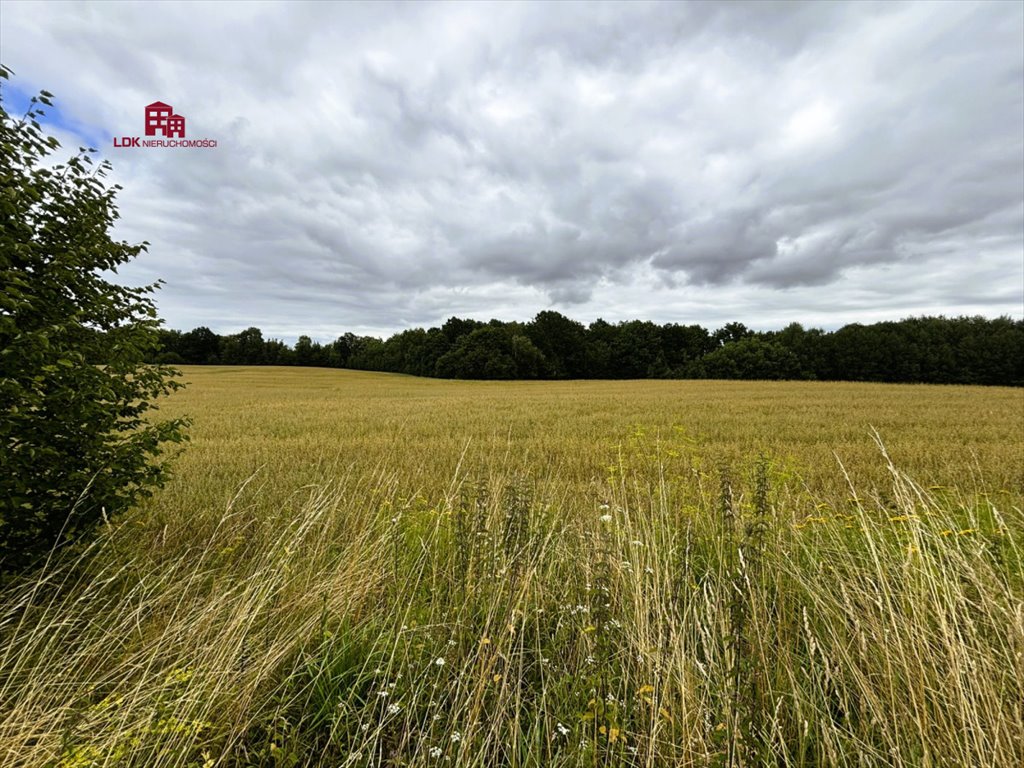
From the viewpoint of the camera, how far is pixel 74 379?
296cm

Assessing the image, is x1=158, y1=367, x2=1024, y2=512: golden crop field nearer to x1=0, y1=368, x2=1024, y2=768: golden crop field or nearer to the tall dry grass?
x1=0, y1=368, x2=1024, y2=768: golden crop field

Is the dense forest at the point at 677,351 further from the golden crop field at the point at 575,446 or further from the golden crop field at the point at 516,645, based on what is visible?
the golden crop field at the point at 516,645

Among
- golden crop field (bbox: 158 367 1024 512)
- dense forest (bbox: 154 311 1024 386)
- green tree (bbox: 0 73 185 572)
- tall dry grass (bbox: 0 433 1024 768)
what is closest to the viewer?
tall dry grass (bbox: 0 433 1024 768)

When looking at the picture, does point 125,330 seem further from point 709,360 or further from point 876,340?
point 876,340

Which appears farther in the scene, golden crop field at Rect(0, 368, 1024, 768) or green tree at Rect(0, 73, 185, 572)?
green tree at Rect(0, 73, 185, 572)

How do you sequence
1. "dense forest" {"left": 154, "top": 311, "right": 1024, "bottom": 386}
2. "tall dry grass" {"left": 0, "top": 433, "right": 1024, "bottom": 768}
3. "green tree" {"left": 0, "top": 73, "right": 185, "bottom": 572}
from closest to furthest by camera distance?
1. "tall dry grass" {"left": 0, "top": 433, "right": 1024, "bottom": 768}
2. "green tree" {"left": 0, "top": 73, "right": 185, "bottom": 572}
3. "dense forest" {"left": 154, "top": 311, "right": 1024, "bottom": 386}

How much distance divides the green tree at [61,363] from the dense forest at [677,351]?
6437 cm

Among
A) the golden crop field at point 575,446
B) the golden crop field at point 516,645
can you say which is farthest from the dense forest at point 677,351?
the golden crop field at point 516,645

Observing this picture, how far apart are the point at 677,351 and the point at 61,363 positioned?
87.2 m

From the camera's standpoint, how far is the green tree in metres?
2.64

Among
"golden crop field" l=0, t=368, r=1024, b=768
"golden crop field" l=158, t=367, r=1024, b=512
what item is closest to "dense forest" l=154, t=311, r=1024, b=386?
"golden crop field" l=158, t=367, r=1024, b=512

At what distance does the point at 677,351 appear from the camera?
8206 centimetres

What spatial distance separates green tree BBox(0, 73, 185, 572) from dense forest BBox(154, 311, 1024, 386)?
64.4 meters

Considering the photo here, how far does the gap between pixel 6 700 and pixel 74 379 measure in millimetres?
1907
